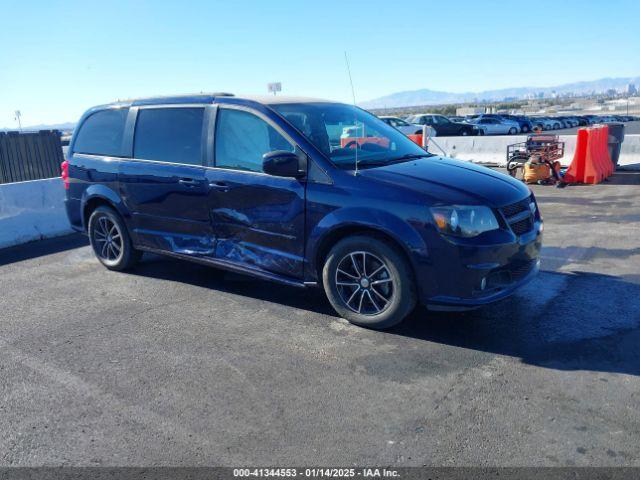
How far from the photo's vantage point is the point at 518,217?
14.2ft

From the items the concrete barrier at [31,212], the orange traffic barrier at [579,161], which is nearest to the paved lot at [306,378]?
the concrete barrier at [31,212]

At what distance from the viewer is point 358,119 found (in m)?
5.52

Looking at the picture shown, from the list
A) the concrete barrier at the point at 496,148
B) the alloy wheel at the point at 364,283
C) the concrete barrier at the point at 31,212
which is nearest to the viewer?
the alloy wheel at the point at 364,283

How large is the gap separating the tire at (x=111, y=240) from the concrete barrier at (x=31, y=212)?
2.45 metres

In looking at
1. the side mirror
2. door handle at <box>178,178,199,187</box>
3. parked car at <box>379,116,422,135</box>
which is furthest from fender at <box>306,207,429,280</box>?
parked car at <box>379,116,422,135</box>

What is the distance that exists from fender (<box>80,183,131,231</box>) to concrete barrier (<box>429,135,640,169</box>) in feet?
31.4

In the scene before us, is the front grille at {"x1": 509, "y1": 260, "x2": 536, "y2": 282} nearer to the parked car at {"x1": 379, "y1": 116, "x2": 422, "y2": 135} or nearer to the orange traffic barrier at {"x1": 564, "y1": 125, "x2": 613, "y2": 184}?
the orange traffic barrier at {"x1": 564, "y1": 125, "x2": 613, "y2": 184}

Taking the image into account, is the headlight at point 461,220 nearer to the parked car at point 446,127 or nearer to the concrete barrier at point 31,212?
the concrete barrier at point 31,212

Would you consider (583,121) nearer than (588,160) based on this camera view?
No

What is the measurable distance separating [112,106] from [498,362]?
4.91 metres

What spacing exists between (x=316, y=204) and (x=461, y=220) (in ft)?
3.79

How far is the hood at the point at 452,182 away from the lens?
13.5ft

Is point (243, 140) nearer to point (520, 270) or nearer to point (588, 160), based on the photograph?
point (520, 270)

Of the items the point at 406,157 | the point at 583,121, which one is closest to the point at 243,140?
the point at 406,157
